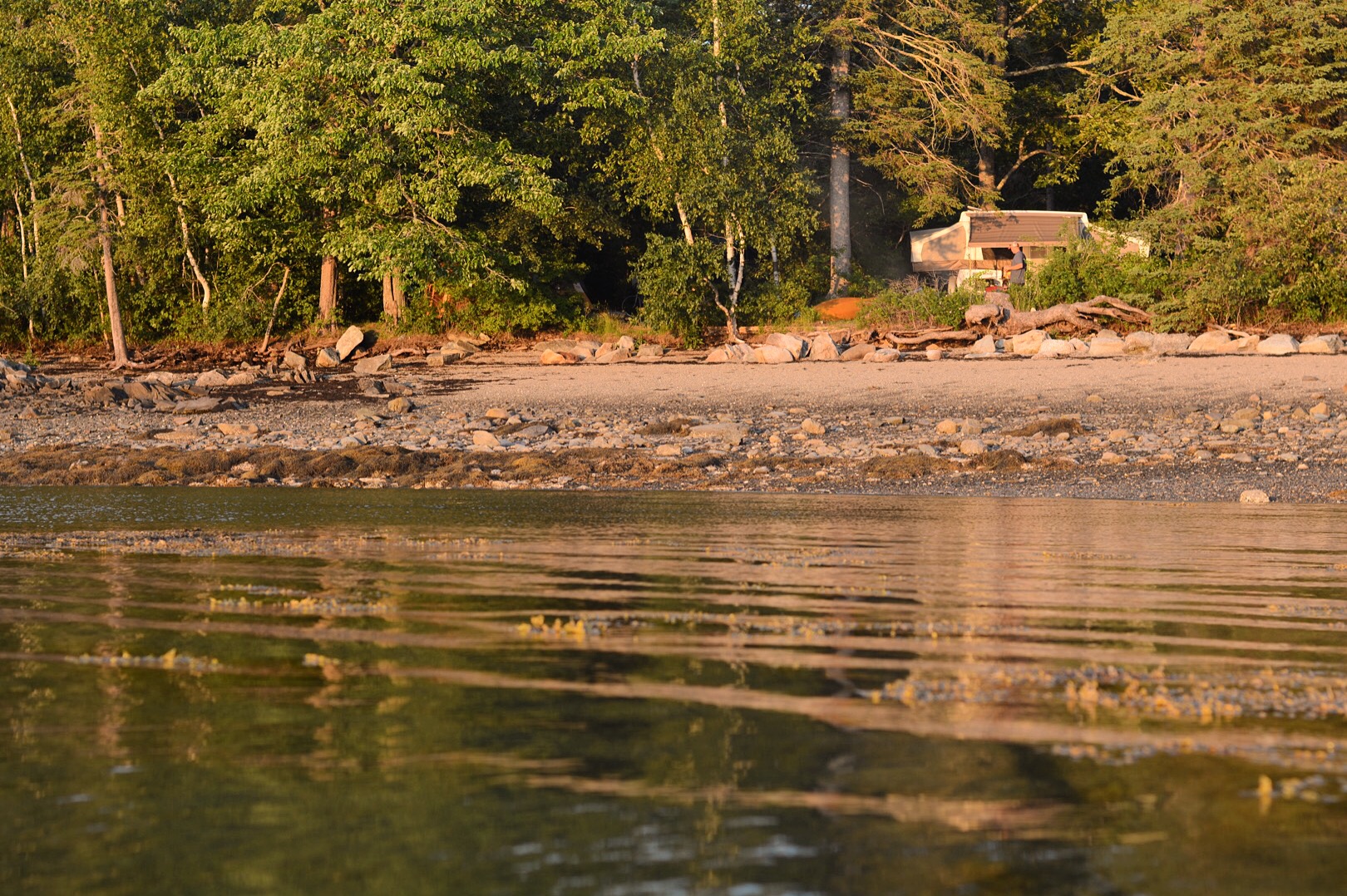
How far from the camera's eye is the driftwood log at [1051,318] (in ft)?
94.9

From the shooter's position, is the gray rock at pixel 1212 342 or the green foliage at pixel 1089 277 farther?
the green foliage at pixel 1089 277

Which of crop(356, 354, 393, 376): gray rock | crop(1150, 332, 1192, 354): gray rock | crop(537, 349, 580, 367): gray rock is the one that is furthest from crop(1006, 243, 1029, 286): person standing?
crop(356, 354, 393, 376): gray rock

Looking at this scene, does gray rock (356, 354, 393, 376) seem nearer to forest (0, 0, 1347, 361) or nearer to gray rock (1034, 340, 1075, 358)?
forest (0, 0, 1347, 361)

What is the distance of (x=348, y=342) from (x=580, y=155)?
683cm

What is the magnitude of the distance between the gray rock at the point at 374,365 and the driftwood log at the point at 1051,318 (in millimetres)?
10160

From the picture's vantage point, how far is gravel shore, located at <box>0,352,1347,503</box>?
46.6 feet

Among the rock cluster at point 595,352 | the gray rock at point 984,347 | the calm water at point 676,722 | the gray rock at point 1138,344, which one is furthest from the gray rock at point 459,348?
the calm water at point 676,722

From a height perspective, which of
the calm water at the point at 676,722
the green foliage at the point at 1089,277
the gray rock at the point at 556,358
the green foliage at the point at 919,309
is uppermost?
the green foliage at the point at 1089,277

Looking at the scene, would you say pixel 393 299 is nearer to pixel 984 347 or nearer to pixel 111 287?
pixel 111 287

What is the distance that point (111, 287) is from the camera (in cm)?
3044

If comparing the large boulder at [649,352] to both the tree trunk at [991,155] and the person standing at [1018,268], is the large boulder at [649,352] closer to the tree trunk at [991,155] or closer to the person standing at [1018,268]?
the person standing at [1018,268]

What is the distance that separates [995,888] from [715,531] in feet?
23.1

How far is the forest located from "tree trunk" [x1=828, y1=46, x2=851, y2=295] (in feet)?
0.27

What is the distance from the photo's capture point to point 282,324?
33094 millimetres
